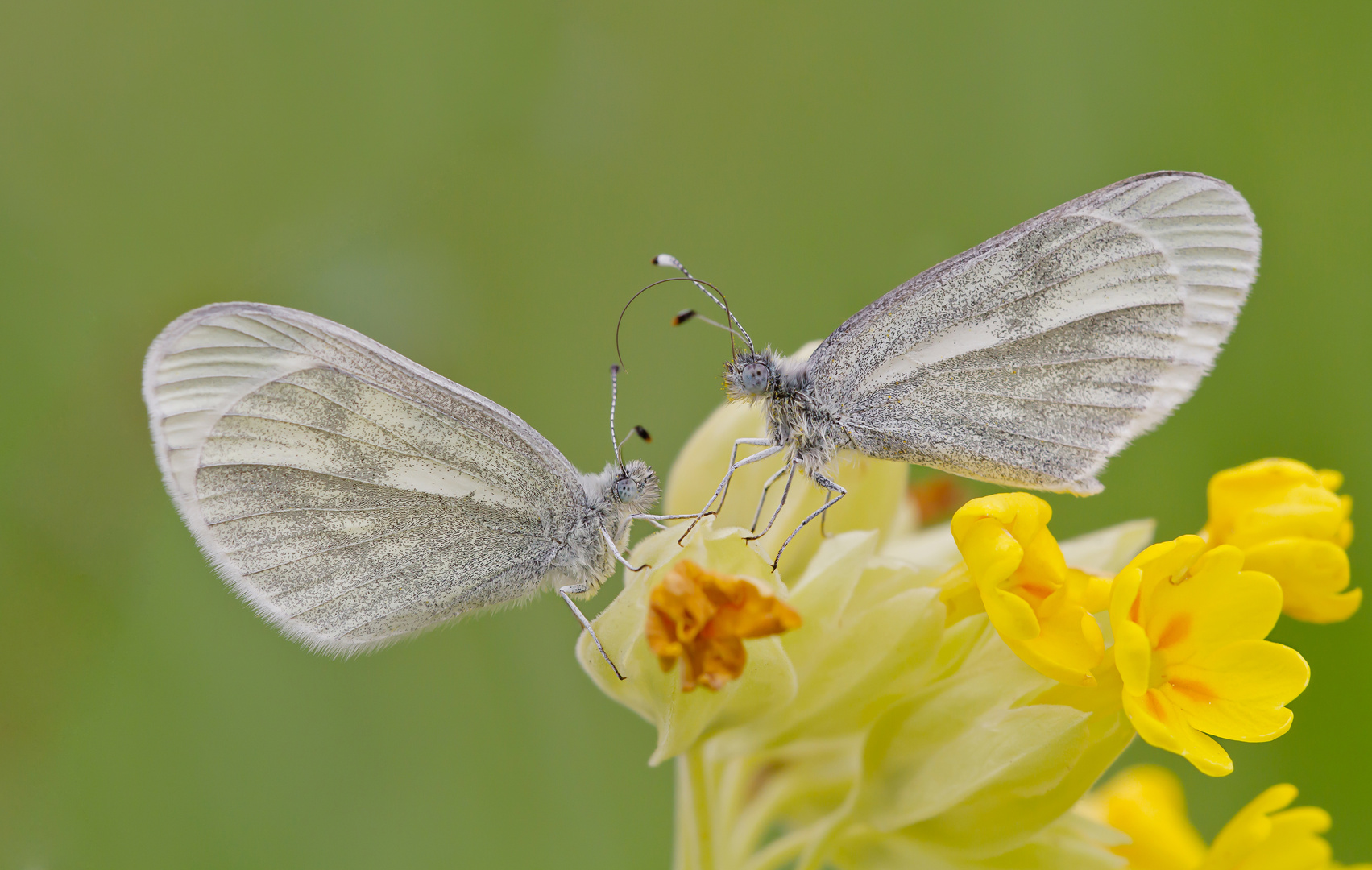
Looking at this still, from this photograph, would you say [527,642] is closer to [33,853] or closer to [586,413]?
[586,413]

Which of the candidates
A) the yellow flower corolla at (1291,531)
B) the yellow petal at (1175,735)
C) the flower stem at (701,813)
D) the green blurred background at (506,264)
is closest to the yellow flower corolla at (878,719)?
the flower stem at (701,813)

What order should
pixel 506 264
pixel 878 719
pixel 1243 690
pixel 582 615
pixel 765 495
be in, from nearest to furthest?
pixel 1243 690, pixel 582 615, pixel 878 719, pixel 765 495, pixel 506 264

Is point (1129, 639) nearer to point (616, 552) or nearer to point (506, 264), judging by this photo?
point (616, 552)

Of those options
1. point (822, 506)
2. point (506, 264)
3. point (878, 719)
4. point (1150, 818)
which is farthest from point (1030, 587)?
point (506, 264)

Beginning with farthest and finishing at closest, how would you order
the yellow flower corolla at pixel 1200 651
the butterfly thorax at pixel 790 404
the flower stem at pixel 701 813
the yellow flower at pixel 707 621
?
the butterfly thorax at pixel 790 404, the flower stem at pixel 701 813, the yellow flower corolla at pixel 1200 651, the yellow flower at pixel 707 621

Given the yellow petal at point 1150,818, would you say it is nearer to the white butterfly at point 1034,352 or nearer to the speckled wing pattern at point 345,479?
the white butterfly at point 1034,352

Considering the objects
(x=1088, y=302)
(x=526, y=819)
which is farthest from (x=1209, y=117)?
(x=526, y=819)

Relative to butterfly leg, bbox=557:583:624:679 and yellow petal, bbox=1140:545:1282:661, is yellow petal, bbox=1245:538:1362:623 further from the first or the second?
butterfly leg, bbox=557:583:624:679
